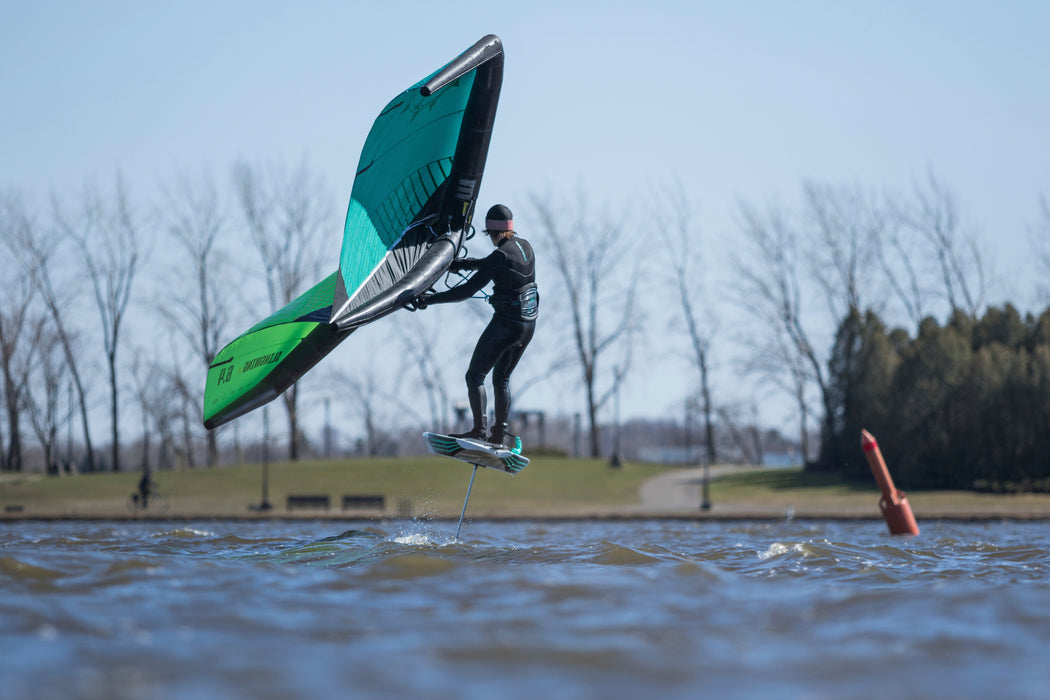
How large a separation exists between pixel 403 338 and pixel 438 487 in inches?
807

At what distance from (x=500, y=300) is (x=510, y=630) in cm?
535

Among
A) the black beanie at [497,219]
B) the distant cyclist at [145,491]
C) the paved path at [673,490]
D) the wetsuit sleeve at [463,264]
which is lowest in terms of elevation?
the paved path at [673,490]

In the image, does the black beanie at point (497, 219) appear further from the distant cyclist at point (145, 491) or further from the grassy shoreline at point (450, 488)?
the distant cyclist at point (145, 491)

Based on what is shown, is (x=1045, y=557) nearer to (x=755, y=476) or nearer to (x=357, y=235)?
A: (x=357, y=235)

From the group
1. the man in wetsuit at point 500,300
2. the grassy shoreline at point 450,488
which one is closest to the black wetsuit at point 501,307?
the man in wetsuit at point 500,300

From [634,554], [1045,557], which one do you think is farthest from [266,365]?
[1045,557]

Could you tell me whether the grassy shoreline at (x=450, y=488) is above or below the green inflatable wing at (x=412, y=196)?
below

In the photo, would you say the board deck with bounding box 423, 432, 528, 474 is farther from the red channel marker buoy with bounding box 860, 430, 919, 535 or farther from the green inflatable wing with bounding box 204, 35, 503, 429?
the red channel marker buoy with bounding box 860, 430, 919, 535

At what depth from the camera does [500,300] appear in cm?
934

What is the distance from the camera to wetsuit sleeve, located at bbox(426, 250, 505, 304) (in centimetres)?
920

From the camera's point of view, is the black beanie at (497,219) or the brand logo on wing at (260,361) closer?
the black beanie at (497,219)

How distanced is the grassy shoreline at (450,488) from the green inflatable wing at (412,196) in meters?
28.0

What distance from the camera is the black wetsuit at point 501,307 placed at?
924 centimetres

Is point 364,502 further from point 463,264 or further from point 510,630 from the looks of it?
point 510,630
